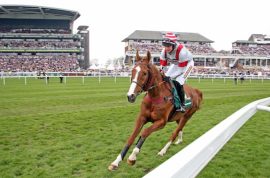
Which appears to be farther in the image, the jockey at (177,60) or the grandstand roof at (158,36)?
the grandstand roof at (158,36)

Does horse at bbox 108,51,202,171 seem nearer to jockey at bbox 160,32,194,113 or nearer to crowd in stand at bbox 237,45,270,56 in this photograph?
jockey at bbox 160,32,194,113

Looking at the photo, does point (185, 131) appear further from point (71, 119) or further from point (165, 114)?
point (71, 119)

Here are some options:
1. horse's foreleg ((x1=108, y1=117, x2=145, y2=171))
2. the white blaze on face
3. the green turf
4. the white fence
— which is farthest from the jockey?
the white fence

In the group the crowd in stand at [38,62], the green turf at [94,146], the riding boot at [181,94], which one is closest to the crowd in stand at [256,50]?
the crowd in stand at [38,62]

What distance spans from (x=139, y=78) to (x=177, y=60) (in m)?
1.69

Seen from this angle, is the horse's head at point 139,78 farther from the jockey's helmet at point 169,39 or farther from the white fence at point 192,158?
the white fence at point 192,158

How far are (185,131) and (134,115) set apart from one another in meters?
3.07

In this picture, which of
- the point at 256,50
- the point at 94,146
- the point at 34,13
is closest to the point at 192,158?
the point at 94,146

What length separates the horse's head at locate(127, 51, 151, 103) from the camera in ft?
14.9

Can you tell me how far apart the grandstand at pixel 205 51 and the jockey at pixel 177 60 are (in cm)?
6916

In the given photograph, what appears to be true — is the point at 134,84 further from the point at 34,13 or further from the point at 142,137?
the point at 34,13

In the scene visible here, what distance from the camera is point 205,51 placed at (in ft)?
272

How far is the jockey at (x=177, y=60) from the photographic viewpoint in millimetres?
5705

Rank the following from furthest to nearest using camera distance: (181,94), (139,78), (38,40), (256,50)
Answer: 1. (256,50)
2. (38,40)
3. (181,94)
4. (139,78)
